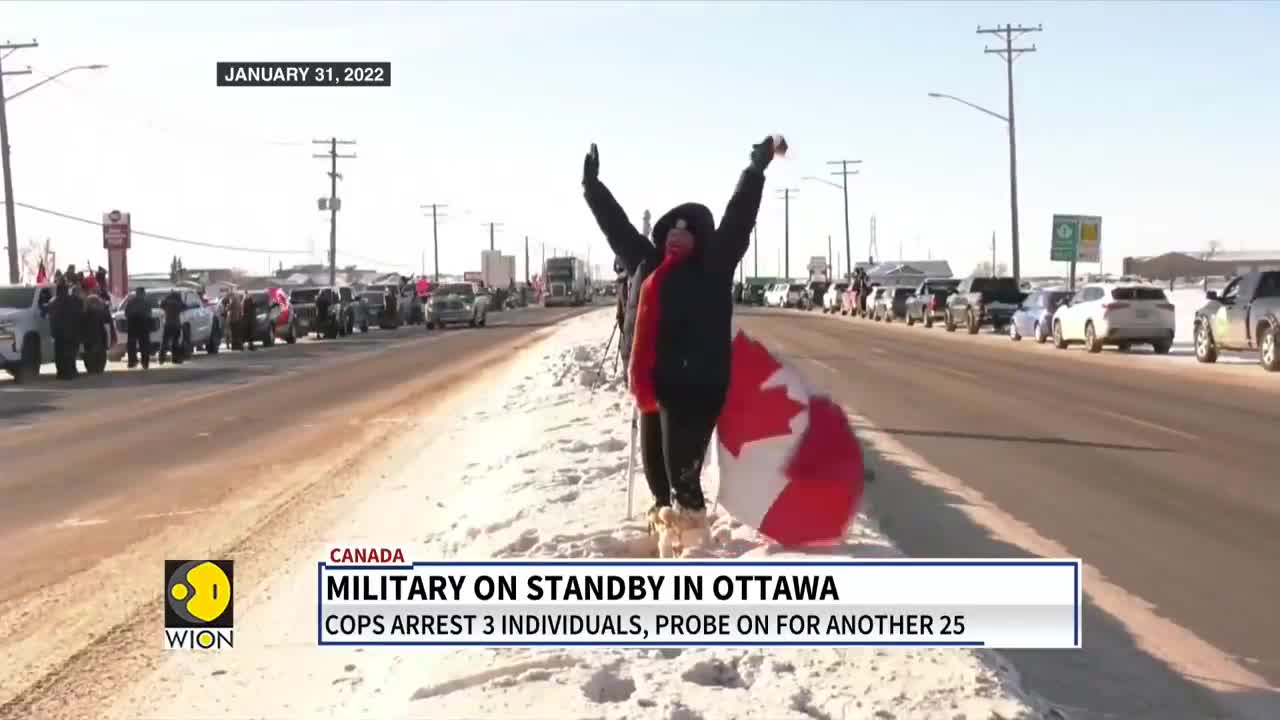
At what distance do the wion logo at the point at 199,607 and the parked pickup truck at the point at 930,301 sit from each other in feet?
152

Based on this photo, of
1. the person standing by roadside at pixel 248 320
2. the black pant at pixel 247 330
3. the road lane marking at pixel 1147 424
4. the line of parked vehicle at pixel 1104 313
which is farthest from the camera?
the black pant at pixel 247 330

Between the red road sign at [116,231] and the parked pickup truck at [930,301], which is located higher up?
the red road sign at [116,231]

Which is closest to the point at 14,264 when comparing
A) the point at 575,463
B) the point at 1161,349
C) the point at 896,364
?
the point at 896,364

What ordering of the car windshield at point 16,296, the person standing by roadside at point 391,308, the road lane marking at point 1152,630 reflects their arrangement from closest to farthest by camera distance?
the road lane marking at point 1152,630 < the car windshield at point 16,296 < the person standing by roadside at point 391,308

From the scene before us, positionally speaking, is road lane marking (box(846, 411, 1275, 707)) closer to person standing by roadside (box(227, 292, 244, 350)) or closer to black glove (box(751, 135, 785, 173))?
black glove (box(751, 135, 785, 173))

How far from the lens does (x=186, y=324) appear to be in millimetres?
34094

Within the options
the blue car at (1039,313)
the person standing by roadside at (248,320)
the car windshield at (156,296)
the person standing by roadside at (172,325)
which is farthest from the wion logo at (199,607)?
the person standing by roadside at (248,320)

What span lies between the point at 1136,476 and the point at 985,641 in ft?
22.8

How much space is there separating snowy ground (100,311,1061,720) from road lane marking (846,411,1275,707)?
1004 mm

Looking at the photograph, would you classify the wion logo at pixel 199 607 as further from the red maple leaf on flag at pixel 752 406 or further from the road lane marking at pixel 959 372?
the road lane marking at pixel 959 372

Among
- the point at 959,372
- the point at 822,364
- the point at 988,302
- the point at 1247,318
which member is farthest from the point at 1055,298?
the point at 959,372

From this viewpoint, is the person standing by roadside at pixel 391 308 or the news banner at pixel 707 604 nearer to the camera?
the news banner at pixel 707 604

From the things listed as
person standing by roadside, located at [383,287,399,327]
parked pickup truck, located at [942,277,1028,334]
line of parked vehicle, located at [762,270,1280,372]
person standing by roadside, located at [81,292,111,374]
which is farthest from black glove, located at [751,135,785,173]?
person standing by roadside, located at [383,287,399,327]

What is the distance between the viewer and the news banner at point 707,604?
18.1 feet
